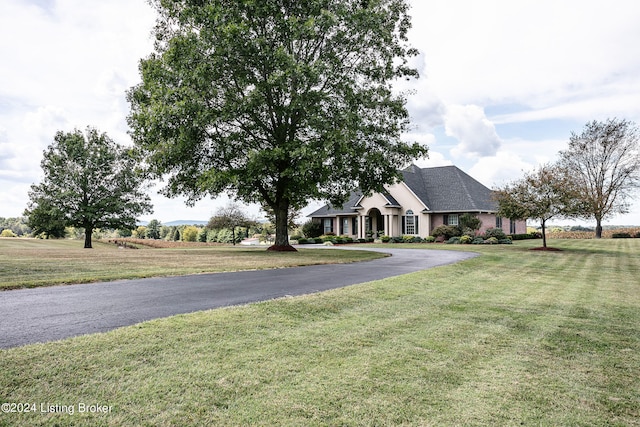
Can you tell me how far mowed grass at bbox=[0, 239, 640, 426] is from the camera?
3.15m

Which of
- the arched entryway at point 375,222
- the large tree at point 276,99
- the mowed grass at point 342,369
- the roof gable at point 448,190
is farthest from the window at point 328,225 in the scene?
the mowed grass at point 342,369

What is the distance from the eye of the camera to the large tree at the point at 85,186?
30.0 m

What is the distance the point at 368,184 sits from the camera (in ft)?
70.8

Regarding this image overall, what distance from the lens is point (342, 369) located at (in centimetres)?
396

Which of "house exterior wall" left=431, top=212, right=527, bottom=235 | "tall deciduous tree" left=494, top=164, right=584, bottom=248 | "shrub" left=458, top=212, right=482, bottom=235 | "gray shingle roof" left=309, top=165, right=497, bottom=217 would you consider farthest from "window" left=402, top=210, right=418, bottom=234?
"tall deciduous tree" left=494, top=164, right=584, bottom=248

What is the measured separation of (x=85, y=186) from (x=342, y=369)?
33.1 meters

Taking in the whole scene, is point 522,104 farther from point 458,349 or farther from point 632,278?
point 458,349

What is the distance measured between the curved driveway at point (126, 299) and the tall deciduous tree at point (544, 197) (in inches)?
683

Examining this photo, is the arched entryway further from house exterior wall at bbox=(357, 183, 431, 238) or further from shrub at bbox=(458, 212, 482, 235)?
shrub at bbox=(458, 212, 482, 235)

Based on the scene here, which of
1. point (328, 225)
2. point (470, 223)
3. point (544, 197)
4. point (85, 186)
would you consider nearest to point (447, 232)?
point (470, 223)

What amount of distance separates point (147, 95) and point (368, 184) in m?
13.6

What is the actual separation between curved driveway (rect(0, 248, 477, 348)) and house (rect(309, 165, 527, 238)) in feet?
91.1

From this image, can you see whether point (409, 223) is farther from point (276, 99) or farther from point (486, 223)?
point (276, 99)

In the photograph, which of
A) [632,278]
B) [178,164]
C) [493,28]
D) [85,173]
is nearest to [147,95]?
[178,164]
